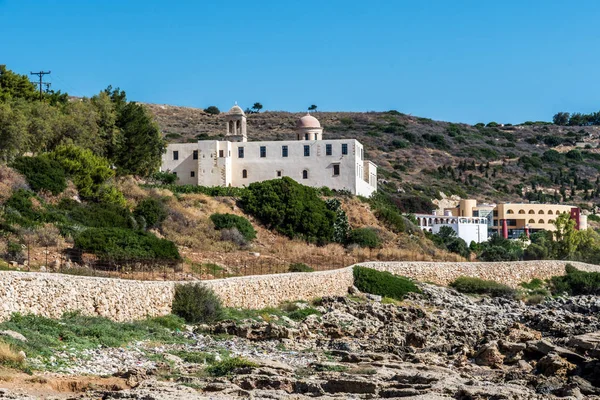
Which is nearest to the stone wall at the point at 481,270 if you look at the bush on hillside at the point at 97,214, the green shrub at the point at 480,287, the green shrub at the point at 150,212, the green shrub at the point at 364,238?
the green shrub at the point at 480,287

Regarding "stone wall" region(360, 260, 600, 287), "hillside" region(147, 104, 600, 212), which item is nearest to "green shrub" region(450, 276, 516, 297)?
"stone wall" region(360, 260, 600, 287)

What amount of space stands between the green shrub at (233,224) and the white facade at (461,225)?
30219 millimetres

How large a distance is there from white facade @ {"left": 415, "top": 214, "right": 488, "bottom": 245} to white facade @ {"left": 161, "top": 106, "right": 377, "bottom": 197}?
16.9 meters

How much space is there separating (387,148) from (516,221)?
108 feet

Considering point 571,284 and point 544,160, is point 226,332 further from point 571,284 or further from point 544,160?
point 544,160

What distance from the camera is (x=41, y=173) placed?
52.0 m

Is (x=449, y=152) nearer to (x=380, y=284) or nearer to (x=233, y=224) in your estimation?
(x=233, y=224)

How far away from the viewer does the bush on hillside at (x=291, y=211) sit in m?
63.6

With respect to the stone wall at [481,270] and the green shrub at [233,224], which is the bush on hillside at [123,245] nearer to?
the stone wall at [481,270]

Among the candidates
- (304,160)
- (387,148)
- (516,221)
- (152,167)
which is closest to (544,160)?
(387,148)

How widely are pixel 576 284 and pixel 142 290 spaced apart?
127ft

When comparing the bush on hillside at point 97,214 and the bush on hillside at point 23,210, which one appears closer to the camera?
the bush on hillside at point 23,210

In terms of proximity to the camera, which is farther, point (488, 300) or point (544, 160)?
point (544, 160)

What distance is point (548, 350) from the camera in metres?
28.8
